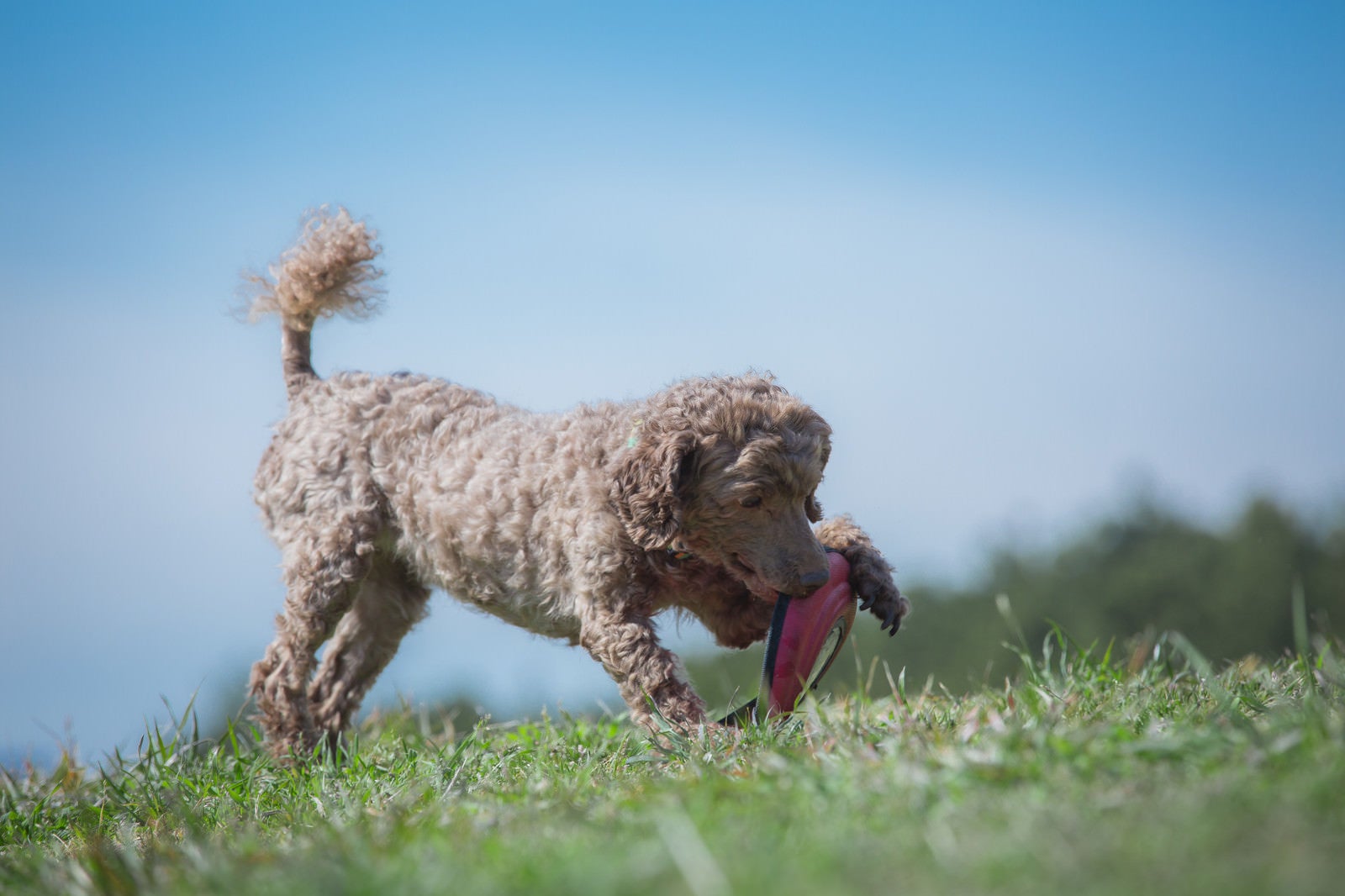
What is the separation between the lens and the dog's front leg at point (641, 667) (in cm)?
438

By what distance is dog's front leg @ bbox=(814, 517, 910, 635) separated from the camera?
15.4 ft

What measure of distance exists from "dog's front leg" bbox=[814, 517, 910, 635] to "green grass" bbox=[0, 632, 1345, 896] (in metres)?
0.45

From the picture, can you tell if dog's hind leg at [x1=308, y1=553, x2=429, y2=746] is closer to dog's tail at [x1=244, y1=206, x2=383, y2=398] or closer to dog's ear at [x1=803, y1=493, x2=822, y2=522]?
dog's tail at [x1=244, y1=206, x2=383, y2=398]

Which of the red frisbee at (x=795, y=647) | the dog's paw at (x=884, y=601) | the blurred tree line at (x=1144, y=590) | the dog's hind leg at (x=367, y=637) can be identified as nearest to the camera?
the red frisbee at (x=795, y=647)

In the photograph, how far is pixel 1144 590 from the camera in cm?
4256

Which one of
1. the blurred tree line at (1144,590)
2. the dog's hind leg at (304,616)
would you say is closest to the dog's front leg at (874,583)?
the dog's hind leg at (304,616)

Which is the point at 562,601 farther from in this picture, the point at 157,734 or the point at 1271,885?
the point at 1271,885

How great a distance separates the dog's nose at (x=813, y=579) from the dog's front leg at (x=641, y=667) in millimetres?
616

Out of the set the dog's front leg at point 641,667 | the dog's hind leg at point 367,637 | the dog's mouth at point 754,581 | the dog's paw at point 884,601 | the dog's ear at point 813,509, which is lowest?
the dog's hind leg at point 367,637

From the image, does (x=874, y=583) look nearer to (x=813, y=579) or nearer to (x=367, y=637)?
(x=813, y=579)

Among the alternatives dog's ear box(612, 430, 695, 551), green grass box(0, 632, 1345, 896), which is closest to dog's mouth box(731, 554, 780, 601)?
dog's ear box(612, 430, 695, 551)

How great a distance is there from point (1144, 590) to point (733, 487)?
1671 inches

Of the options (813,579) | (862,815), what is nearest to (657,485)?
(813,579)

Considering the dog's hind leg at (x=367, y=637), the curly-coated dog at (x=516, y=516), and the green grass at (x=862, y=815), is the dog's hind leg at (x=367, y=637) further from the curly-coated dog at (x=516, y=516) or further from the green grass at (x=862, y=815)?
the green grass at (x=862, y=815)
